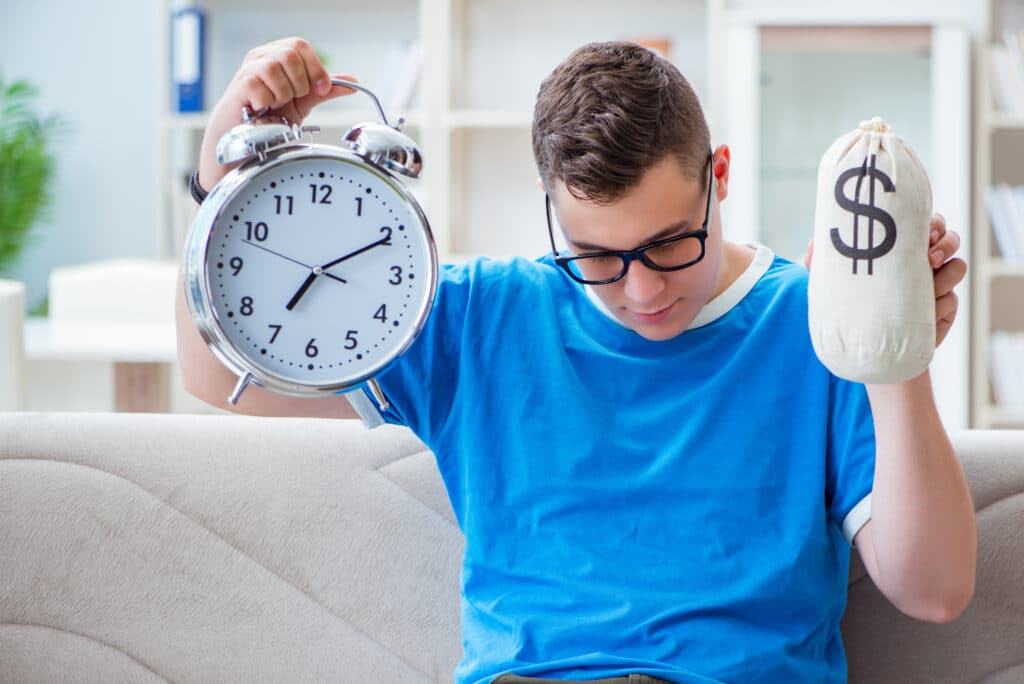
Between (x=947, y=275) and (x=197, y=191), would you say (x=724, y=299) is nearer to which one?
(x=947, y=275)

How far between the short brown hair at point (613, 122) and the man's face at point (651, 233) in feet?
0.04

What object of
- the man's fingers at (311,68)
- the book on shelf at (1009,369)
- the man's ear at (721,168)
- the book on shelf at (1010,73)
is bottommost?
the book on shelf at (1009,369)

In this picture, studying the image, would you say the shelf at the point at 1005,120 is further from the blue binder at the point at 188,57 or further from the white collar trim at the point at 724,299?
the white collar trim at the point at 724,299

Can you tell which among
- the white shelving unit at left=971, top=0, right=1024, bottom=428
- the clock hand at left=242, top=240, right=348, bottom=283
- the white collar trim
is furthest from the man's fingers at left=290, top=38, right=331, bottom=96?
the white shelving unit at left=971, top=0, right=1024, bottom=428

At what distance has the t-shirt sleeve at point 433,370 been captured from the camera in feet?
3.83

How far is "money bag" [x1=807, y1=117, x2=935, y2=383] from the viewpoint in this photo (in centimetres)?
79

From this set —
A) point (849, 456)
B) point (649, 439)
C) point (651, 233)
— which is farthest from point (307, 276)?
point (849, 456)

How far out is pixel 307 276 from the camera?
0.87m

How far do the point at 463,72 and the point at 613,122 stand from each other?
3351 mm

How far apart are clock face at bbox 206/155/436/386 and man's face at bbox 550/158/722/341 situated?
23 cm

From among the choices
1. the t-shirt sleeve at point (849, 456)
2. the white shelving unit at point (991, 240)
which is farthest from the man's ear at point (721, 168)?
the white shelving unit at point (991, 240)

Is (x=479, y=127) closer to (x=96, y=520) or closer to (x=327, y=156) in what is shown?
(x=96, y=520)

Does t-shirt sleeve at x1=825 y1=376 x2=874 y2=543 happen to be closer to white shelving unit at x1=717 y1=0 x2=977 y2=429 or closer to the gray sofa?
the gray sofa

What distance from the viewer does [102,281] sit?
125 inches
